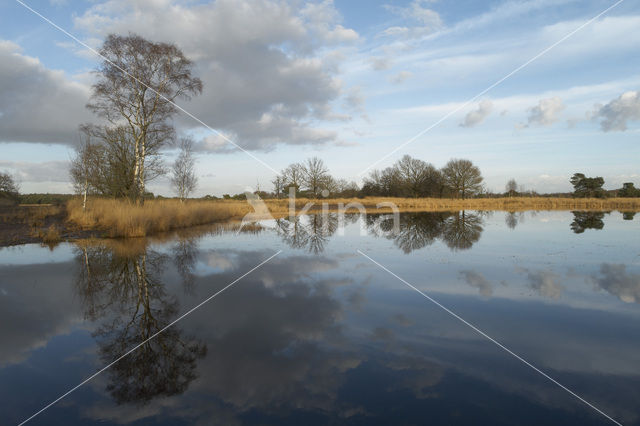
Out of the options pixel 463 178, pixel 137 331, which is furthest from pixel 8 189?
pixel 463 178

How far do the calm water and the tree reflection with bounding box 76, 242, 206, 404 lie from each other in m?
0.02

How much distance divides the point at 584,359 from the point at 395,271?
4613mm

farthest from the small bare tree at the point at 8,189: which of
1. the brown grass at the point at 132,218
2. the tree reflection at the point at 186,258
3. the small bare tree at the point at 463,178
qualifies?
the small bare tree at the point at 463,178

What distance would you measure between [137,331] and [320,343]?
2.44m

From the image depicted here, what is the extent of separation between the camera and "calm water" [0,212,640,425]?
308cm

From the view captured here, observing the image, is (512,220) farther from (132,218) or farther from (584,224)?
(132,218)

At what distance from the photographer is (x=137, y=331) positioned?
15.7 feet

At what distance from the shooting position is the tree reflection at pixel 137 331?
11.4 feet

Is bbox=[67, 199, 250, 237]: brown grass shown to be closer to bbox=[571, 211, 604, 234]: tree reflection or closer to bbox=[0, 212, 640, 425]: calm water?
bbox=[0, 212, 640, 425]: calm water

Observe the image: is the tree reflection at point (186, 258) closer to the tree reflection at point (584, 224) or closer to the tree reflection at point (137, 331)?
the tree reflection at point (137, 331)

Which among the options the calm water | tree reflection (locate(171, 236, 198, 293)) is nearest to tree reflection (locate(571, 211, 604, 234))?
the calm water

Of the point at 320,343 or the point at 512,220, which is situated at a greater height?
the point at 512,220

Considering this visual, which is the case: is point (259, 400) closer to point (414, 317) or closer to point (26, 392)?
point (26, 392)

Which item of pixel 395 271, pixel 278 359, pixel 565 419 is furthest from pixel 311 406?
pixel 395 271
